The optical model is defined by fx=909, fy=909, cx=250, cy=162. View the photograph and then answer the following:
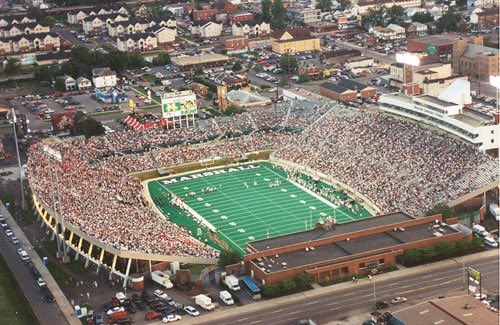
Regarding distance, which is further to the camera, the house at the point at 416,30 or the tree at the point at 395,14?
the tree at the point at 395,14

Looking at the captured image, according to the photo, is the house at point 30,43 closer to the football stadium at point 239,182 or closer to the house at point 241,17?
the house at point 241,17

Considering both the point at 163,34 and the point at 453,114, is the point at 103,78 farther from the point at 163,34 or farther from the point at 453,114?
the point at 453,114

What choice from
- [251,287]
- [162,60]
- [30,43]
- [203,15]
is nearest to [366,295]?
[251,287]

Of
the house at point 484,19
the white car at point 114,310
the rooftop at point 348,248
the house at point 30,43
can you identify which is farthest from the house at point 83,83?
the white car at point 114,310

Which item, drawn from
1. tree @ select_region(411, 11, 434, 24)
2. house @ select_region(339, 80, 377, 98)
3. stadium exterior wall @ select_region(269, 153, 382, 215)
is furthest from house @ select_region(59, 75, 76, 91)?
tree @ select_region(411, 11, 434, 24)

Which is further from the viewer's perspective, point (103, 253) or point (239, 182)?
point (239, 182)

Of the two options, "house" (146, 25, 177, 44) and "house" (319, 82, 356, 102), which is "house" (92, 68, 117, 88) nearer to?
"house" (146, 25, 177, 44)

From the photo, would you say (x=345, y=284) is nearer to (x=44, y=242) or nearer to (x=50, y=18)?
(x=44, y=242)
